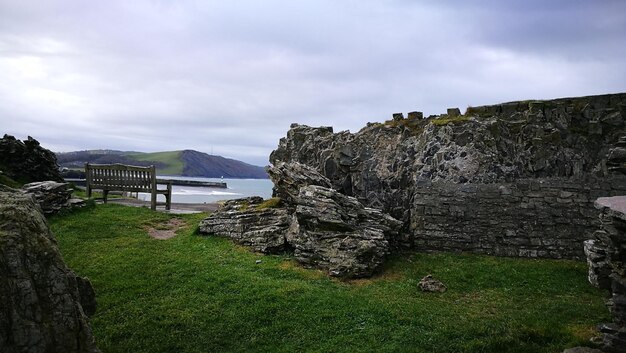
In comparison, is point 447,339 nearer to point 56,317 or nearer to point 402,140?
point 56,317

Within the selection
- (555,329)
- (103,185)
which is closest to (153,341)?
(555,329)

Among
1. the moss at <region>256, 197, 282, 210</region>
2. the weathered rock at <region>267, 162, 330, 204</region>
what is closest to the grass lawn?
the moss at <region>256, 197, 282, 210</region>

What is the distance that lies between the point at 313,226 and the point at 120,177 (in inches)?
547

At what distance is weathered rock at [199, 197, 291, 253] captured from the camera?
635 inches

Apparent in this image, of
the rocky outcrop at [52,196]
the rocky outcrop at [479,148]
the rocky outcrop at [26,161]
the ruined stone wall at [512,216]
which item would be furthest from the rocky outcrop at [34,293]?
the rocky outcrop at [26,161]

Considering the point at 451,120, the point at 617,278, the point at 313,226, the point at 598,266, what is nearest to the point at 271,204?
the point at 313,226

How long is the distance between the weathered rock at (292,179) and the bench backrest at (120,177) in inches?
336

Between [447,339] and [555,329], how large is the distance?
261 cm

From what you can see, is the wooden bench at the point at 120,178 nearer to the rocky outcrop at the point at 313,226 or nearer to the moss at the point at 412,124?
the rocky outcrop at the point at 313,226

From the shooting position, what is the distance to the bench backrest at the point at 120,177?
2323 cm

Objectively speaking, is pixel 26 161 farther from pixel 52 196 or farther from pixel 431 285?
pixel 431 285

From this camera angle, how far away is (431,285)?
12.5 meters

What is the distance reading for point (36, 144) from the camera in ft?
80.0

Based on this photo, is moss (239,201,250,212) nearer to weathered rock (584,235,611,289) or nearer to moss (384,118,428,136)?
A: moss (384,118,428,136)
